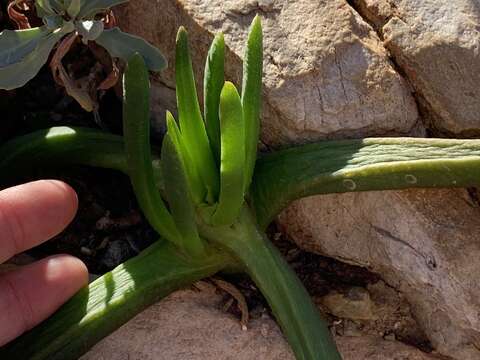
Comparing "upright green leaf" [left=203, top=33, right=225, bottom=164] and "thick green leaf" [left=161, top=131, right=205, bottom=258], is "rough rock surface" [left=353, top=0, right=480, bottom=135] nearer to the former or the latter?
"upright green leaf" [left=203, top=33, right=225, bottom=164]

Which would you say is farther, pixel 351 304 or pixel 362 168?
pixel 351 304

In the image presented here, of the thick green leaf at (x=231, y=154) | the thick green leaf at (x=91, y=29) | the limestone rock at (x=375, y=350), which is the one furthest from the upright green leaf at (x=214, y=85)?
the limestone rock at (x=375, y=350)

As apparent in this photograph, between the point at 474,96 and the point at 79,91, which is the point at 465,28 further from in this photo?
the point at 79,91

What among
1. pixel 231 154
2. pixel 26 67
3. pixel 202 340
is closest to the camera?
pixel 231 154

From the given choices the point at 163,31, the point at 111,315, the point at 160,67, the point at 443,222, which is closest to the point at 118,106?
the point at 163,31

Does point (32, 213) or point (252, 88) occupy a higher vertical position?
point (252, 88)

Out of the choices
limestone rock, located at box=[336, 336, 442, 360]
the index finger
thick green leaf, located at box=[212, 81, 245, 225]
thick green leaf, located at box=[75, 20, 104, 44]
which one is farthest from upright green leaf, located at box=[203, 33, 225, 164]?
limestone rock, located at box=[336, 336, 442, 360]

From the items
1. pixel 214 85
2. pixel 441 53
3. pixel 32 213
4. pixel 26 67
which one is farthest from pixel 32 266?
pixel 441 53

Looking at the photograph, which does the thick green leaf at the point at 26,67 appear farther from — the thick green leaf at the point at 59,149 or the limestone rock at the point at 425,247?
the limestone rock at the point at 425,247

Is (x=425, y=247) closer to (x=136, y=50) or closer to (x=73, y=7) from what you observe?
(x=136, y=50)
